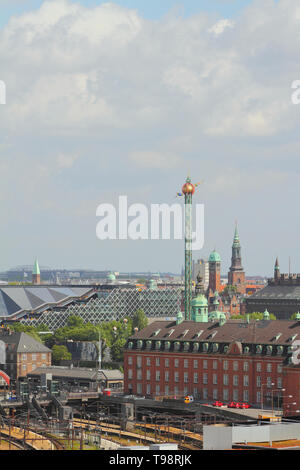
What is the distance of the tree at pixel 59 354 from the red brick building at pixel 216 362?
3833cm

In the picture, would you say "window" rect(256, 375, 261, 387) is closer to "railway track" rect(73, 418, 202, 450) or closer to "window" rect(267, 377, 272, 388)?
"window" rect(267, 377, 272, 388)

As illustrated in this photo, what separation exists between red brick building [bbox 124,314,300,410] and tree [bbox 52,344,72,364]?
1509 inches

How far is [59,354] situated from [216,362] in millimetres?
53354

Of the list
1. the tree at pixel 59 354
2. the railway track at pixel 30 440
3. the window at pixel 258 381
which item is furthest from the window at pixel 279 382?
the tree at pixel 59 354

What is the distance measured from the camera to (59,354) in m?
174

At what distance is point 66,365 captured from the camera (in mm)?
170250

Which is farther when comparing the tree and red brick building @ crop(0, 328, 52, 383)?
the tree

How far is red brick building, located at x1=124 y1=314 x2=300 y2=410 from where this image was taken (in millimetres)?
119062

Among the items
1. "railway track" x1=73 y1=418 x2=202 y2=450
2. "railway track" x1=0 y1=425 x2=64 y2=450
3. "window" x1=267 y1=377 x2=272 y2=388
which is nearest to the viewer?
"railway track" x1=0 y1=425 x2=64 y2=450

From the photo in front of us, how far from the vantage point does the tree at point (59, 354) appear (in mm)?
173625

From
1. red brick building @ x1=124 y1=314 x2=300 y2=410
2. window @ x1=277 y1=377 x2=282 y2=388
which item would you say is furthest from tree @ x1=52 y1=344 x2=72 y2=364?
window @ x1=277 y1=377 x2=282 y2=388

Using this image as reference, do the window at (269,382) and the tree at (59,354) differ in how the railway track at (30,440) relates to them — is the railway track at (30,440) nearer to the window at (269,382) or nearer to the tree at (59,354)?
the window at (269,382)

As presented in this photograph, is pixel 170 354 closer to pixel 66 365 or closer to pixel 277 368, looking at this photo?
pixel 277 368

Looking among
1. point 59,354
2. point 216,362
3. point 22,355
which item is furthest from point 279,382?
point 59,354
